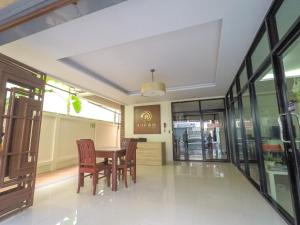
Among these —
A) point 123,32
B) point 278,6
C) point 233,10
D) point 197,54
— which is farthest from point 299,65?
point 123,32

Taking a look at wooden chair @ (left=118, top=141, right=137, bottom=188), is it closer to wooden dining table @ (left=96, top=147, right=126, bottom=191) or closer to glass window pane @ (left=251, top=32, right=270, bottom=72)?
wooden dining table @ (left=96, top=147, right=126, bottom=191)

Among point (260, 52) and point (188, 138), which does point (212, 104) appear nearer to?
point (188, 138)

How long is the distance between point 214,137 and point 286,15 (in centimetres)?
547

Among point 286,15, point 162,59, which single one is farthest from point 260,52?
point 162,59

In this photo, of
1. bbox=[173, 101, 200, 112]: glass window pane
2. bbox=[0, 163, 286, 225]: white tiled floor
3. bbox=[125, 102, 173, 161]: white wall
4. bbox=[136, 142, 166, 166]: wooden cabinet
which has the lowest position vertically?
bbox=[0, 163, 286, 225]: white tiled floor

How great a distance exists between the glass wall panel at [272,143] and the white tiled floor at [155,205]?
0.30 meters

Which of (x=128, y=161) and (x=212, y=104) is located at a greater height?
(x=212, y=104)

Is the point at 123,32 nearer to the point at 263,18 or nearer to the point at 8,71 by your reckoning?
the point at 8,71

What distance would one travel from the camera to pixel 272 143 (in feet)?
8.50

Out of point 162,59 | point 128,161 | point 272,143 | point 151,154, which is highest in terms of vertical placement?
point 162,59

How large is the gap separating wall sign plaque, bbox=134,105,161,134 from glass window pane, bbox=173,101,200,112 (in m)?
0.83

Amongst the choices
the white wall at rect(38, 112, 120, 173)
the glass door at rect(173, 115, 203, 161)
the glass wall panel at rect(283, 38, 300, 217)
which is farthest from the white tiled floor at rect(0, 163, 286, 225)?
the glass door at rect(173, 115, 203, 161)

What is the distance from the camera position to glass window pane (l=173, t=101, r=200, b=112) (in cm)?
706

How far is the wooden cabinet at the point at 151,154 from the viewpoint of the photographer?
6375mm
